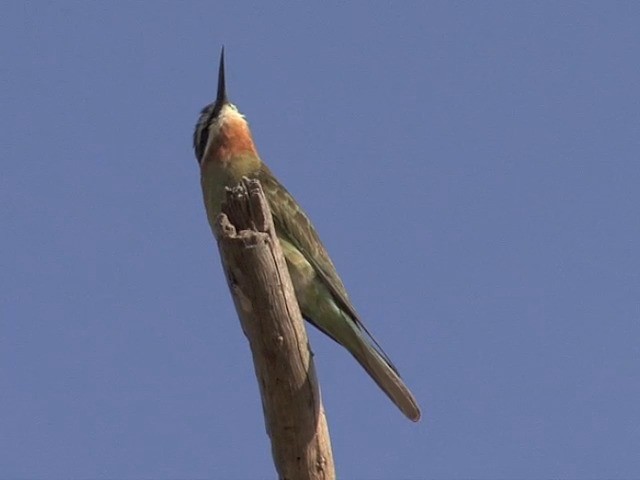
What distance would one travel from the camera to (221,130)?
9078 millimetres

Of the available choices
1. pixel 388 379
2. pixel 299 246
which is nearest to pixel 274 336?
pixel 388 379

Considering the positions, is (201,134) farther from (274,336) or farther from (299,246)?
(274,336)

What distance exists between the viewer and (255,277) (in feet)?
18.4

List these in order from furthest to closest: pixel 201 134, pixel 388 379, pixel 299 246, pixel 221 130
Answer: pixel 201 134, pixel 221 130, pixel 299 246, pixel 388 379

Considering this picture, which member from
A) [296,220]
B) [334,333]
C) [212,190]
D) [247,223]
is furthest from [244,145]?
[247,223]

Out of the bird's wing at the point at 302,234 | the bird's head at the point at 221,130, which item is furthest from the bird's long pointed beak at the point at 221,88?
the bird's wing at the point at 302,234

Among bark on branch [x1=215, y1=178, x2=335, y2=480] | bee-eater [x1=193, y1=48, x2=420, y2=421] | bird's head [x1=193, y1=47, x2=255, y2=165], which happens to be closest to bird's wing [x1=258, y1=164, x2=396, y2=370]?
bee-eater [x1=193, y1=48, x2=420, y2=421]

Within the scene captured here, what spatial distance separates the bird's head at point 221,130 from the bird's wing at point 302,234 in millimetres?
781

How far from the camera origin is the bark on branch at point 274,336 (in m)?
5.62

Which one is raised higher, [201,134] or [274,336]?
[201,134]

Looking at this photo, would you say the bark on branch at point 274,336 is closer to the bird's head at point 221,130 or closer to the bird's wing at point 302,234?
the bird's wing at point 302,234

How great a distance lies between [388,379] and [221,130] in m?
2.79

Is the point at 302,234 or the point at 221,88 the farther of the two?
the point at 221,88

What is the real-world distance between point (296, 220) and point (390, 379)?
4.61 ft
